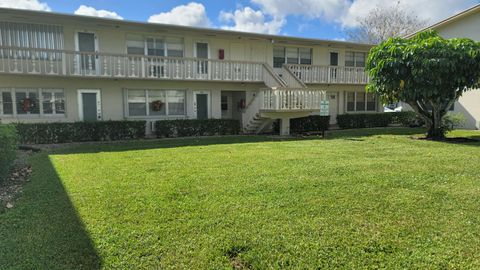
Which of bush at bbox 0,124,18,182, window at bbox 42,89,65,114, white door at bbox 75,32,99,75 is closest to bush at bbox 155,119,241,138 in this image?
white door at bbox 75,32,99,75

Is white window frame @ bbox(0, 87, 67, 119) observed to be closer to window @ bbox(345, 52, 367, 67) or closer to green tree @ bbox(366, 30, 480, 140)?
green tree @ bbox(366, 30, 480, 140)

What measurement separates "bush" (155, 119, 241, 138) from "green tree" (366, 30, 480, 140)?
21.9 feet

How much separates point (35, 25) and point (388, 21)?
124ft

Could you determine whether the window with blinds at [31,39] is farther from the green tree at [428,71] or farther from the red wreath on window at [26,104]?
the green tree at [428,71]

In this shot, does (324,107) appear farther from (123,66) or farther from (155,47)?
(123,66)

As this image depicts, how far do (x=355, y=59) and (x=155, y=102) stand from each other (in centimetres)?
1329

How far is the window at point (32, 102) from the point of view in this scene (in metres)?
13.7

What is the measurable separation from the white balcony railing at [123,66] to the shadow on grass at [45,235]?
9.29 meters

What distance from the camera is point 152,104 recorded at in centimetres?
1609

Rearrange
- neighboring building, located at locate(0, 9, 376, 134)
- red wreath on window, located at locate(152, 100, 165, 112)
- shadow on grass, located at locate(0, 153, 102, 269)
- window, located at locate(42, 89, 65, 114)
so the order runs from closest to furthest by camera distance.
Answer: shadow on grass, located at locate(0, 153, 102, 269)
neighboring building, located at locate(0, 9, 376, 134)
window, located at locate(42, 89, 65, 114)
red wreath on window, located at locate(152, 100, 165, 112)

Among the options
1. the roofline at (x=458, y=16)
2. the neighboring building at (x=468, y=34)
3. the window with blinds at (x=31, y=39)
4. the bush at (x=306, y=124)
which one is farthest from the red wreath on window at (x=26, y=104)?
the neighboring building at (x=468, y=34)

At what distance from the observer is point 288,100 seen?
48.6 feet

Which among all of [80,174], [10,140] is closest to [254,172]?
[80,174]

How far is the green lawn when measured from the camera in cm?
343
